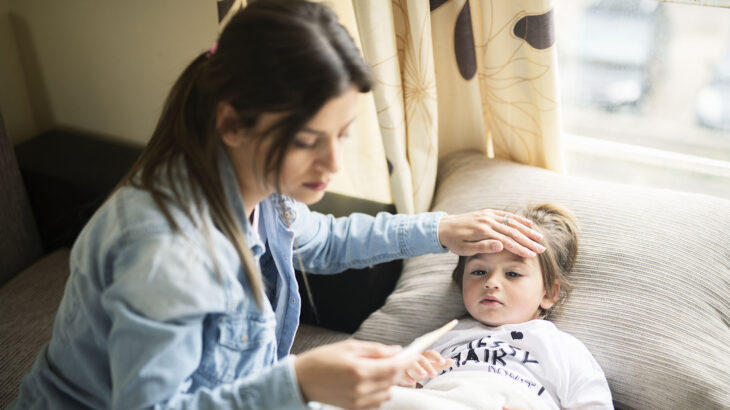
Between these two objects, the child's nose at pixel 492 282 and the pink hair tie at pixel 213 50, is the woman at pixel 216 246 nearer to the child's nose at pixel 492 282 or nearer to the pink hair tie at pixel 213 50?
the pink hair tie at pixel 213 50

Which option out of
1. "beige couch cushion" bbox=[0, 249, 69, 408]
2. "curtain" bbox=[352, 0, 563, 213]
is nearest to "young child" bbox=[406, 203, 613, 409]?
"curtain" bbox=[352, 0, 563, 213]

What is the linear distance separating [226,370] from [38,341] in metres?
0.80

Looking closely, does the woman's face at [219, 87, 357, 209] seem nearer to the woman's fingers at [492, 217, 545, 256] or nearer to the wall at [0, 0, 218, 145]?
the woman's fingers at [492, 217, 545, 256]

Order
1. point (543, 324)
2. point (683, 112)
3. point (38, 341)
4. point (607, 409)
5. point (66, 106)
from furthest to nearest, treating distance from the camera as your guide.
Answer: point (66, 106), point (683, 112), point (38, 341), point (543, 324), point (607, 409)

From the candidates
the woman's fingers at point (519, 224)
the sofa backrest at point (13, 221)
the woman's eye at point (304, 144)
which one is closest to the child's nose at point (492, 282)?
the woman's fingers at point (519, 224)

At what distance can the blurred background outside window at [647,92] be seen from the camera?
1561 mm

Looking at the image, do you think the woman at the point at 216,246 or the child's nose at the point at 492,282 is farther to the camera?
the child's nose at the point at 492,282

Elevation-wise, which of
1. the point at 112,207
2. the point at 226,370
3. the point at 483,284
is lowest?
the point at 483,284

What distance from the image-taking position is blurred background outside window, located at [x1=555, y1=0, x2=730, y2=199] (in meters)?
1.56

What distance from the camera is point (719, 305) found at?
1.21 metres

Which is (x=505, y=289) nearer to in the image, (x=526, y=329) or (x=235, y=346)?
(x=526, y=329)

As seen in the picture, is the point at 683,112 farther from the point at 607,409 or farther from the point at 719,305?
the point at 607,409

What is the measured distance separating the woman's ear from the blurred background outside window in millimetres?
1108

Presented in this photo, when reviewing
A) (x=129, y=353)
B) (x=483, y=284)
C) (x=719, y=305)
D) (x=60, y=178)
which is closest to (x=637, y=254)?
(x=719, y=305)
